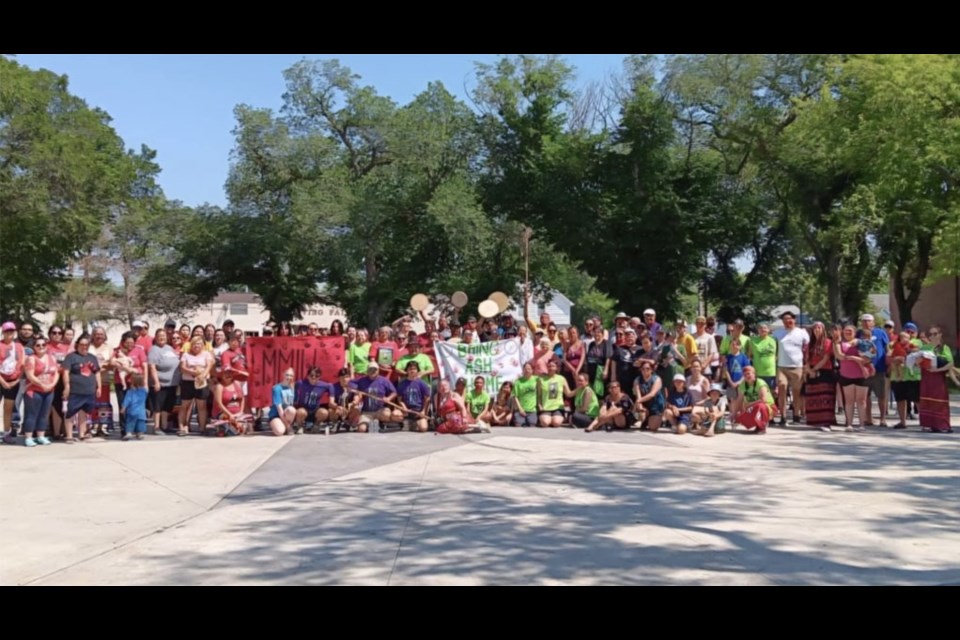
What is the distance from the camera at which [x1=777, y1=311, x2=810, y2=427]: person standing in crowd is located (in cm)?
1440

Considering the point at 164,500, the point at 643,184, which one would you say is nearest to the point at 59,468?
the point at 164,500

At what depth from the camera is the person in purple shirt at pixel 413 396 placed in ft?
46.7

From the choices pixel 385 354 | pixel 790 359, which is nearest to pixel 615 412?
pixel 790 359

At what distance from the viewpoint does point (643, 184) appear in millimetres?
34062

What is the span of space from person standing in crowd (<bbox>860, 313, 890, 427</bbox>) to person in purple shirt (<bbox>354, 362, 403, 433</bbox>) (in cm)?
775

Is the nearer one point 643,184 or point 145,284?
point 643,184

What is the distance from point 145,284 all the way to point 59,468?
34.6m

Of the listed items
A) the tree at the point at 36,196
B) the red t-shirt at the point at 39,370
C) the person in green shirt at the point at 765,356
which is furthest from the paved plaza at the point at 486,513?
the tree at the point at 36,196

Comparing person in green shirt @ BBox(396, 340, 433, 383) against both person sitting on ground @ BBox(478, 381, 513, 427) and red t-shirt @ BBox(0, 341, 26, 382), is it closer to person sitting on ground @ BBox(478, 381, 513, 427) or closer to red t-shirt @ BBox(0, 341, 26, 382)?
person sitting on ground @ BBox(478, 381, 513, 427)

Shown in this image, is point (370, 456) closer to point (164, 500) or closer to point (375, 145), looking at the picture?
point (164, 500)

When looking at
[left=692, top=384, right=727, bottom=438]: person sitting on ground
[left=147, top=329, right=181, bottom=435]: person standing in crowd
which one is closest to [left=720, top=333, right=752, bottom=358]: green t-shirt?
[left=692, top=384, right=727, bottom=438]: person sitting on ground

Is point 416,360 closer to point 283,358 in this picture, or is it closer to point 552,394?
point 283,358

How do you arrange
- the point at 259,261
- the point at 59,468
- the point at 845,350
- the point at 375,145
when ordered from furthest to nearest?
1. the point at 375,145
2. the point at 259,261
3. the point at 845,350
4. the point at 59,468

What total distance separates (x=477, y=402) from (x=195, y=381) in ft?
15.3
